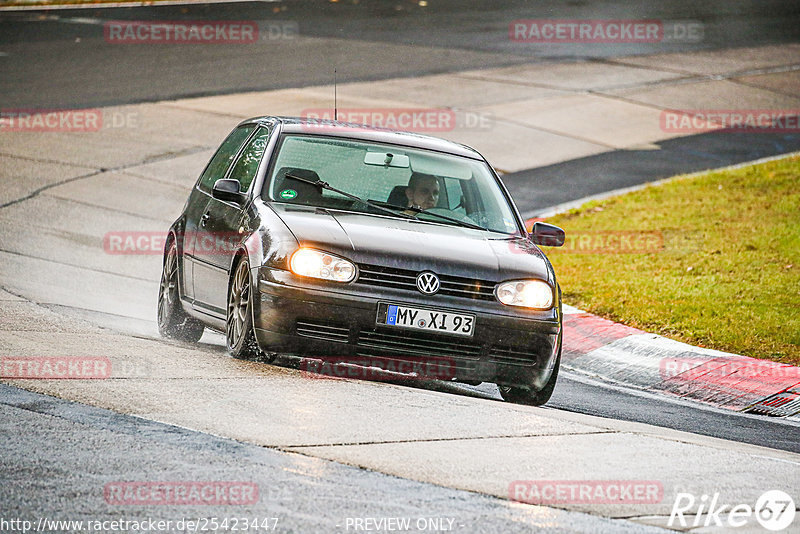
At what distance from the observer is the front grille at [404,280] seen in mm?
7203

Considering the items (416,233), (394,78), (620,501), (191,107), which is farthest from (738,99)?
(620,501)

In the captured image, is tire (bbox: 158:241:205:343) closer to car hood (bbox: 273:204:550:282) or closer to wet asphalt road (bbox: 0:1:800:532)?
→ car hood (bbox: 273:204:550:282)

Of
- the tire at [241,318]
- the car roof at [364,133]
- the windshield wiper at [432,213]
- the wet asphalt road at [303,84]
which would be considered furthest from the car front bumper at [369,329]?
the car roof at [364,133]

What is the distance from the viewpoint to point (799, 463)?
6.48 meters

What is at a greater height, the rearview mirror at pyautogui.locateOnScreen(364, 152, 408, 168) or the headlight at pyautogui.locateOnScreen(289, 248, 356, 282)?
the rearview mirror at pyautogui.locateOnScreen(364, 152, 408, 168)

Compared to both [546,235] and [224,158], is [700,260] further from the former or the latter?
[224,158]

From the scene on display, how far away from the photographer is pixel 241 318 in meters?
7.61

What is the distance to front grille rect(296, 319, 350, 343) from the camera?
7.16 metres

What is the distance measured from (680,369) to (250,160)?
3.43m

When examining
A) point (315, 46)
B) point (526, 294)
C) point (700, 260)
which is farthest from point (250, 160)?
point (315, 46)

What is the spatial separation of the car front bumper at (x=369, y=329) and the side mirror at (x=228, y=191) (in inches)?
40.8

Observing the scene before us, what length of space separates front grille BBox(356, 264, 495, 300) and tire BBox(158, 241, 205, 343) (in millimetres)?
2292

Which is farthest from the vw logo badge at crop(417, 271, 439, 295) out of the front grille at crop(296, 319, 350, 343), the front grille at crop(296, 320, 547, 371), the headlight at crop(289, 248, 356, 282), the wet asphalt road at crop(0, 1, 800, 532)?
the wet asphalt road at crop(0, 1, 800, 532)

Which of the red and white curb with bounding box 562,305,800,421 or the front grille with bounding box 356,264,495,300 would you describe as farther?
the red and white curb with bounding box 562,305,800,421
